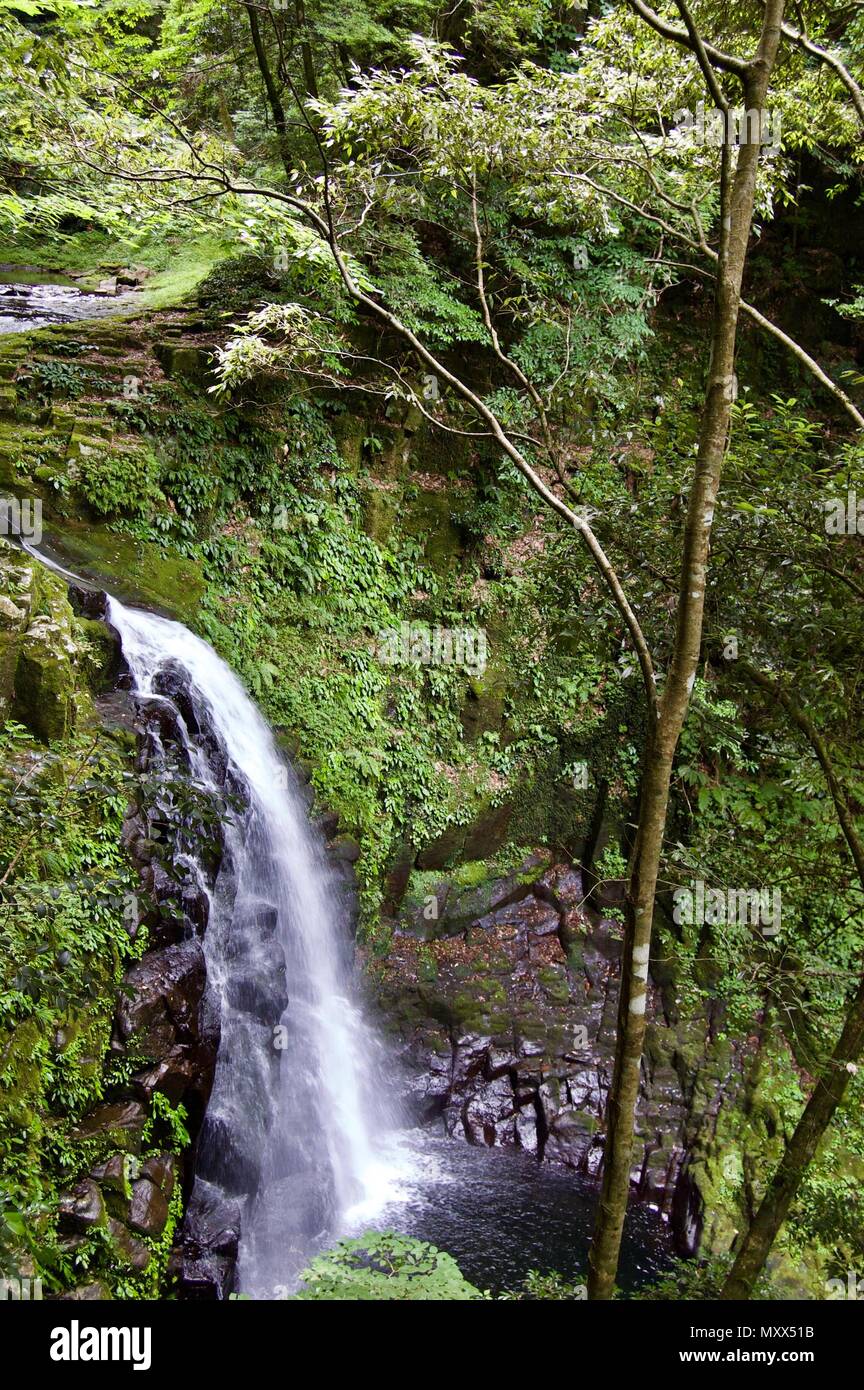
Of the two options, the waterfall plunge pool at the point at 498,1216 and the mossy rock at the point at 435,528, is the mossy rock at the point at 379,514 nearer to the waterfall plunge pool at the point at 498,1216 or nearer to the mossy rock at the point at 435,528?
the mossy rock at the point at 435,528

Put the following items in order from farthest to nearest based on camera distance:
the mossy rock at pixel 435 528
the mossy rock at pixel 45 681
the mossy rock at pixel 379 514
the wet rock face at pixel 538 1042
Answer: the mossy rock at pixel 435 528
the mossy rock at pixel 379 514
the wet rock face at pixel 538 1042
the mossy rock at pixel 45 681

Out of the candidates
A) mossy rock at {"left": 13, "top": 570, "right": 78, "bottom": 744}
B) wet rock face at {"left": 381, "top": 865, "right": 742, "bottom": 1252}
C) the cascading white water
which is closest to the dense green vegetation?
mossy rock at {"left": 13, "top": 570, "right": 78, "bottom": 744}

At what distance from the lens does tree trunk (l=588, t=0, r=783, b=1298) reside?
3.26 metres

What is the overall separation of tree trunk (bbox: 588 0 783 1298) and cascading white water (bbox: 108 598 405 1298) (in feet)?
11.7

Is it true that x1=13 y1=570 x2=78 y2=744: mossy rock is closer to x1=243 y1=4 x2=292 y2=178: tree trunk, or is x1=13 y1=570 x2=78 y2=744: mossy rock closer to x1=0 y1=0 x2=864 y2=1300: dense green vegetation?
x1=0 y1=0 x2=864 y2=1300: dense green vegetation

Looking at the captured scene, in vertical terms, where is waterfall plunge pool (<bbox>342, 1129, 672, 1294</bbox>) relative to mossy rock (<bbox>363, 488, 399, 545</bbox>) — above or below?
below

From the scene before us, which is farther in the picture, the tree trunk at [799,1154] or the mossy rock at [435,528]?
the mossy rock at [435,528]

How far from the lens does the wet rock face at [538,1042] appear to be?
8.77m

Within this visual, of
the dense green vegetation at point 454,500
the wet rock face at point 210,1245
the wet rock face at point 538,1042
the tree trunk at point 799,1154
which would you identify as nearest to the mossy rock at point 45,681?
the dense green vegetation at point 454,500

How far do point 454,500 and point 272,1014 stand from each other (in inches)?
289

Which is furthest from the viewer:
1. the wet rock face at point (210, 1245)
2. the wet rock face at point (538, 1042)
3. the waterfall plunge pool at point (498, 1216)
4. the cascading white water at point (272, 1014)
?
the wet rock face at point (538, 1042)

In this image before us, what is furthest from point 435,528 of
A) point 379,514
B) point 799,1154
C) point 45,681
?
point 799,1154

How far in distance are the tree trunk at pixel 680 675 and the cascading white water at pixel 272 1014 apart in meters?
3.58
